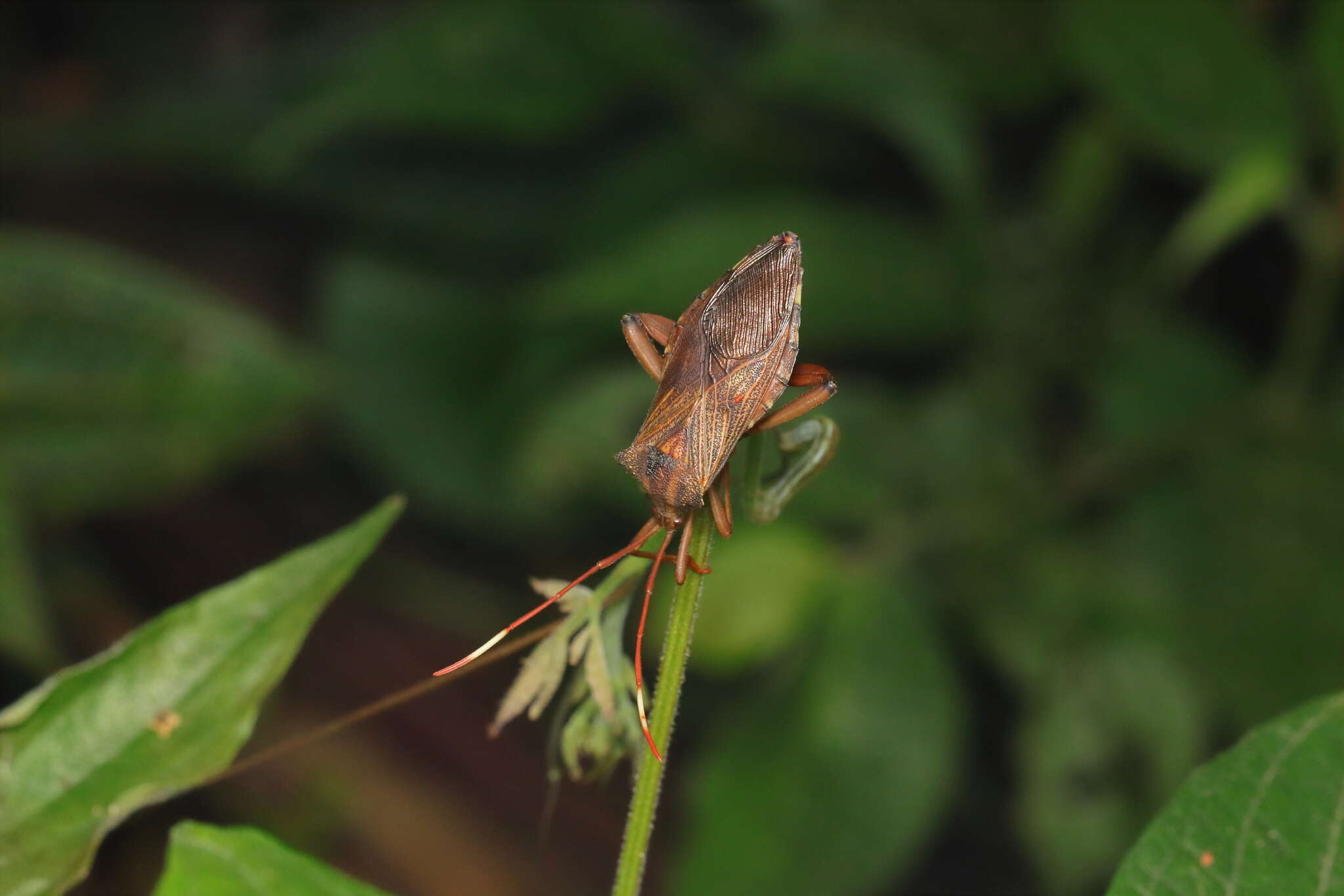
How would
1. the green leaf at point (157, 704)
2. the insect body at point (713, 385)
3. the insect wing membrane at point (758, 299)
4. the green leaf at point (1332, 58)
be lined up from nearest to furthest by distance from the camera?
the green leaf at point (157, 704) < the insect body at point (713, 385) < the insect wing membrane at point (758, 299) < the green leaf at point (1332, 58)

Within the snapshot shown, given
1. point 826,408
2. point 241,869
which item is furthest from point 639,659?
point 826,408

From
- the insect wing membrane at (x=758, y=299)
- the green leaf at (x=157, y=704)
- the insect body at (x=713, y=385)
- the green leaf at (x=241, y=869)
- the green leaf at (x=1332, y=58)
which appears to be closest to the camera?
the green leaf at (x=241, y=869)

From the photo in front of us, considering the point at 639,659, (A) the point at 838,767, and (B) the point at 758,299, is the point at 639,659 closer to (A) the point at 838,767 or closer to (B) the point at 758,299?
(B) the point at 758,299

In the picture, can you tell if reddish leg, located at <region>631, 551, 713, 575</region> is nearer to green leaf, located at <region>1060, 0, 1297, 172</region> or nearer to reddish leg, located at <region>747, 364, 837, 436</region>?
reddish leg, located at <region>747, 364, 837, 436</region>

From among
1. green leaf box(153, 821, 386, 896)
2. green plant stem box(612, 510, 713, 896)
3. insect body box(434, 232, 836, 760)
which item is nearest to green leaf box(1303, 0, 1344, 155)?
insect body box(434, 232, 836, 760)

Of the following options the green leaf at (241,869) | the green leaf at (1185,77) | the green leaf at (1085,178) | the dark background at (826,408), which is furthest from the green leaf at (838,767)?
the green leaf at (241,869)

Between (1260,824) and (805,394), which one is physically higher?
(805,394)

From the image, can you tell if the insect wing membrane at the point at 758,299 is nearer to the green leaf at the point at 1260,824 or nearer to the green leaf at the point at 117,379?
the green leaf at the point at 1260,824

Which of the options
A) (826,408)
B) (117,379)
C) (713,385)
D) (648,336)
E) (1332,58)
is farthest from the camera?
(117,379)
